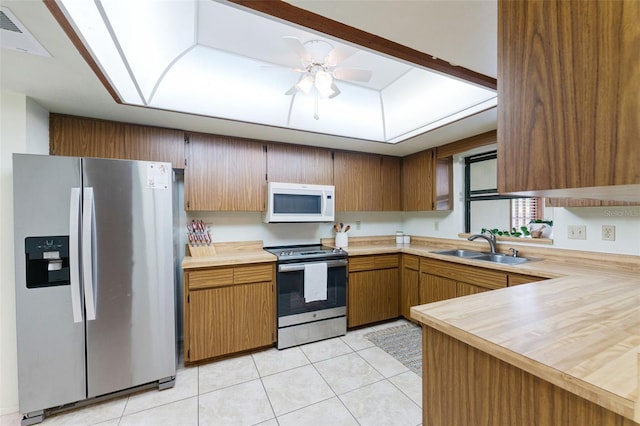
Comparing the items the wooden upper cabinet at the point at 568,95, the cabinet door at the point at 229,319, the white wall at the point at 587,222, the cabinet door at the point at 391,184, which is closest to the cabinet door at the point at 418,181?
the cabinet door at the point at 391,184

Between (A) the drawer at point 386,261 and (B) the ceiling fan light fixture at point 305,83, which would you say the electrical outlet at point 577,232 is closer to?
(A) the drawer at point 386,261

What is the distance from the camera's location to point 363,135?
9.47 feet

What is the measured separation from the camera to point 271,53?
210 centimetres

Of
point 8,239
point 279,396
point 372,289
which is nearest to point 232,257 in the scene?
point 279,396

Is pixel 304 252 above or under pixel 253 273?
above

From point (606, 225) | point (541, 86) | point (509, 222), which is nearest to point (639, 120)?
point (541, 86)

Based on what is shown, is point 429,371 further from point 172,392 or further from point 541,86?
point 172,392

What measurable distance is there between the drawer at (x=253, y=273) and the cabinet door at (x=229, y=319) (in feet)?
0.15

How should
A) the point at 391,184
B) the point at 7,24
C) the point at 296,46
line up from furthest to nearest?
the point at 391,184, the point at 296,46, the point at 7,24

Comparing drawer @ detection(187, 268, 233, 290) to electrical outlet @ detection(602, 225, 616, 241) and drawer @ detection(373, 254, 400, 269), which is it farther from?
electrical outlet @ detection(602, 225, 616, 241)

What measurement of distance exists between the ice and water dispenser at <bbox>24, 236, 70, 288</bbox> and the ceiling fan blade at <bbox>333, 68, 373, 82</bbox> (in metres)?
2.08

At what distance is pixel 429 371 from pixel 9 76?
271cm

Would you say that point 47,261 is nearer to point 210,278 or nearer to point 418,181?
point 210,278

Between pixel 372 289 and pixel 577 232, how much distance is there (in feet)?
6.12
